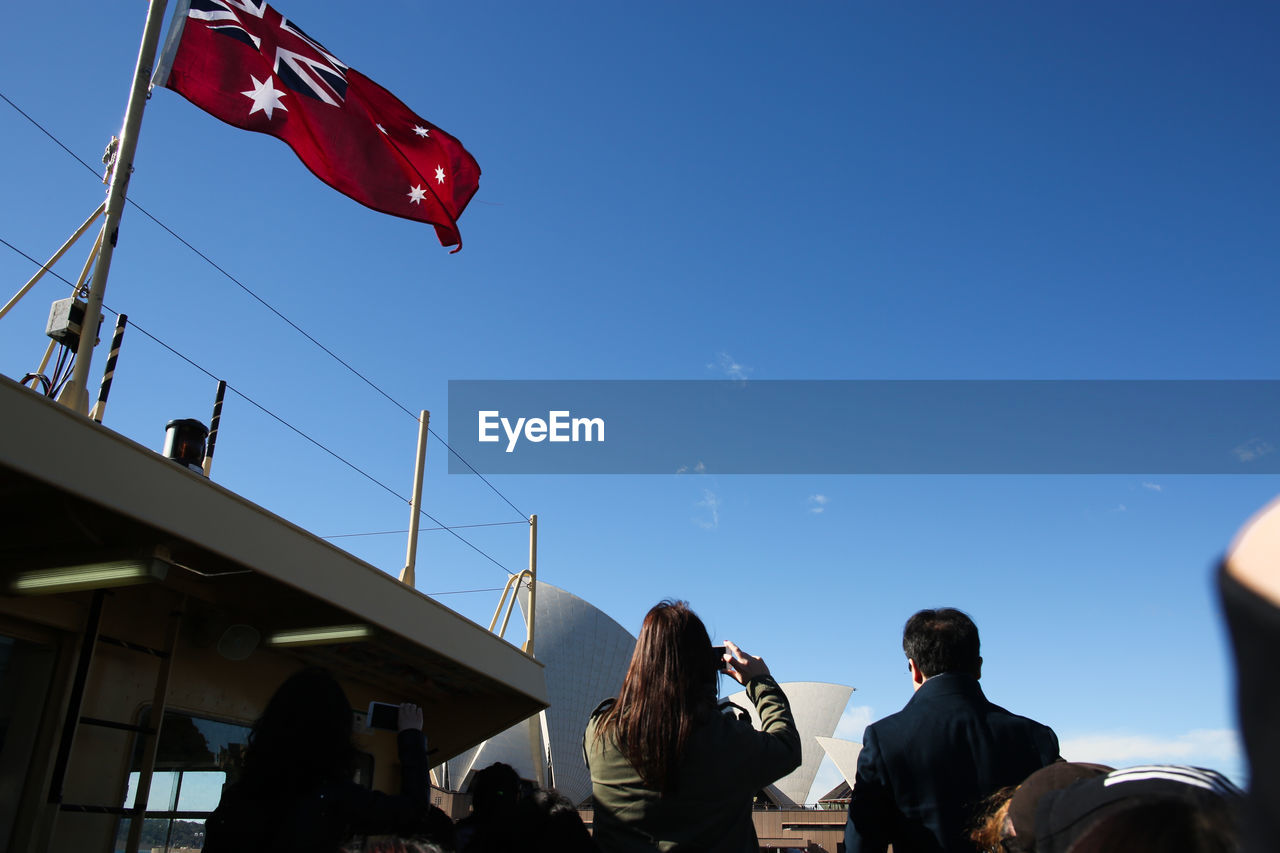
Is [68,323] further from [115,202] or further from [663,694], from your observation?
[663,694]

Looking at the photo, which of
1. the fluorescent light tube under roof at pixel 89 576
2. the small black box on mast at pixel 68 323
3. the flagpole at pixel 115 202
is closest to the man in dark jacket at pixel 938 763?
the fluorescent light tube under roof at pixel 89 576

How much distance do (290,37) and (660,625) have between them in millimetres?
5035

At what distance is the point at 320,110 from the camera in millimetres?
5836

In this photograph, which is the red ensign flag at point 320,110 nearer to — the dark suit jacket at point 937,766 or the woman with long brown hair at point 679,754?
the woman with long brown hair at point 679,754

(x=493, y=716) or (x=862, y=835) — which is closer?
(x=862, y=835)

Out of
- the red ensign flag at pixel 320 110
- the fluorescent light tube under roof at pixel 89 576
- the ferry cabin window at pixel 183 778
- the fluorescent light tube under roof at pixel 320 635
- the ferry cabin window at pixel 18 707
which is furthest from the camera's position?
the red ensign flag at pixel 320 110

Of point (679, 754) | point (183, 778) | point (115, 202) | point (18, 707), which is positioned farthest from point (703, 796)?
point (183, 778)

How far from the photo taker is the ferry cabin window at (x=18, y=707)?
151 inches

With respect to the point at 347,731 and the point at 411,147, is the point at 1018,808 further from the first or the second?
the point at 411,147

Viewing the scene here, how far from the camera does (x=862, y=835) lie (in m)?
2.42

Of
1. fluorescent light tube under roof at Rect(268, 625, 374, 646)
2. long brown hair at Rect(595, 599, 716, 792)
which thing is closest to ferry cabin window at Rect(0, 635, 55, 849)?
fluorescent light tube under roof at Rect(268, 625, 374, 646)

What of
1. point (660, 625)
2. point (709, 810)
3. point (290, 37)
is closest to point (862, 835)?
point (709, 810)

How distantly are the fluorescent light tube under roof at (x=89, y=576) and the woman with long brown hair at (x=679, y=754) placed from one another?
2075mm

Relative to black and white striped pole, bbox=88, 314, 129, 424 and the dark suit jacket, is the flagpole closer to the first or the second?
black and white striped pole, bbox=88, 314, 129, 424
